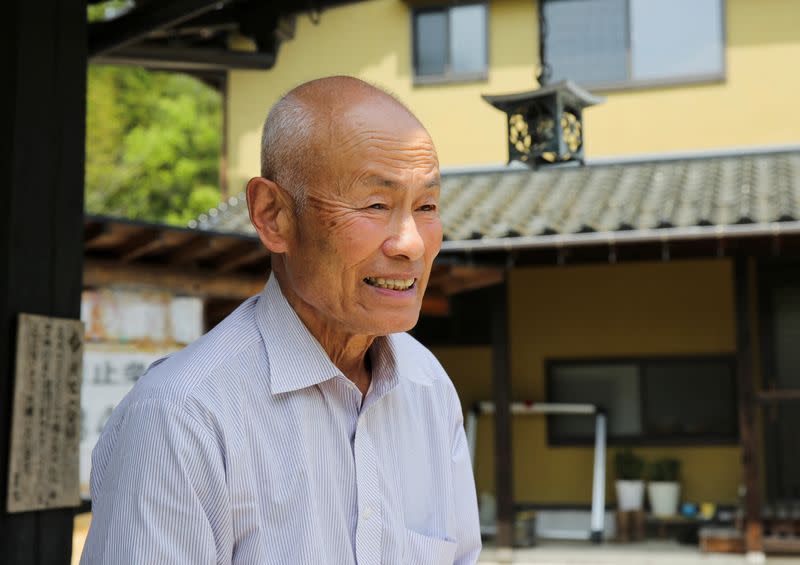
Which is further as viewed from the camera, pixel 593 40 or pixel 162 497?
pixel 593 40

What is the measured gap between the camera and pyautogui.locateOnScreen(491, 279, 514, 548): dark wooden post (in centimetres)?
1134

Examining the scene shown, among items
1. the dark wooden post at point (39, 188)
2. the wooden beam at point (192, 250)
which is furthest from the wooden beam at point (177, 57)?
the wooden beam at point (192, 250)

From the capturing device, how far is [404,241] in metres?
1.58

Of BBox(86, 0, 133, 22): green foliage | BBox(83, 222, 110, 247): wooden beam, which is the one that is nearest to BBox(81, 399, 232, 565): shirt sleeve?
BBox(86, 0, 133, 22): green foliage

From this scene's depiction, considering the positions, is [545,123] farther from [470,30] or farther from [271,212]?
[470,30]

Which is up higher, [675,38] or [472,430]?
[675,38]

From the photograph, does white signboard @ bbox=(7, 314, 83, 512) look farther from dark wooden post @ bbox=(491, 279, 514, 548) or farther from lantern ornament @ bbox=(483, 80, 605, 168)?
dark wooden post @ bbox=(491, 279, 514, 548)

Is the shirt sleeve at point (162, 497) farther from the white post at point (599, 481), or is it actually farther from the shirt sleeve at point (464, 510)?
the white post at point (599, 481)

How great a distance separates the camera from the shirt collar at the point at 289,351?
5.19 ft

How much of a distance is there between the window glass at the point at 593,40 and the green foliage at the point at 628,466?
14.1 feet

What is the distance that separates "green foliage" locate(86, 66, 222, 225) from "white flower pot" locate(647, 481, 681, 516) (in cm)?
1606

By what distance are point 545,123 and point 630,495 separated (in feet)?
23.5

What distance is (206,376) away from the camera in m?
1.51

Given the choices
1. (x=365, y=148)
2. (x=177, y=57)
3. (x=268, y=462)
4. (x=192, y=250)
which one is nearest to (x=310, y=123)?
(x=365, y=148)
